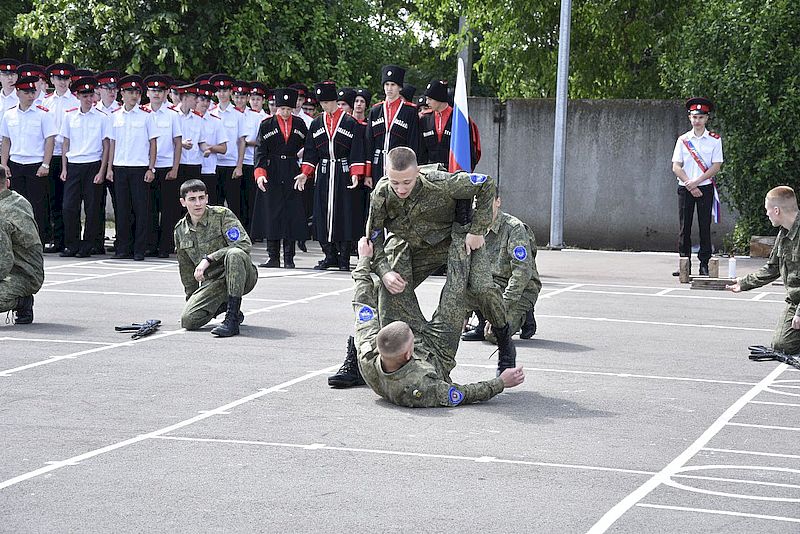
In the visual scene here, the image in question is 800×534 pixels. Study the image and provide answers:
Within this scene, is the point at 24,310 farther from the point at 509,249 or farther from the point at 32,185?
the point at 32,185

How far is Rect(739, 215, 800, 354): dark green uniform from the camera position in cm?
1135

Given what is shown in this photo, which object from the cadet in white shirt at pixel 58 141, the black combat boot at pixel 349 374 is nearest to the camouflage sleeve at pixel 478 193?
the black combat boot at pixel 349 374

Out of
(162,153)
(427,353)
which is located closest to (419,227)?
(427,353)

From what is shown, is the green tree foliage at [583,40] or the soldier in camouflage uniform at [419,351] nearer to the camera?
the soldier in camouflage uniform at [419,351]

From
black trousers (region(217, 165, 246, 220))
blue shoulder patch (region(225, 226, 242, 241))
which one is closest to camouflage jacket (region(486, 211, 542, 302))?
blue shoulder patch (region(225, 226, 242, 241))

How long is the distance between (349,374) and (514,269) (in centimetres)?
272

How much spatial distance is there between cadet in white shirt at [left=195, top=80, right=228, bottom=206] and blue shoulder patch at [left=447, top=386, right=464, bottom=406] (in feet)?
38.2

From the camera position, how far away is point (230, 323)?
12125mm

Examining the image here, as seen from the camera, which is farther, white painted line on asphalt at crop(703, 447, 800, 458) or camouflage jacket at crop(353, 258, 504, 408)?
camouflage jacket at crop(353, 258, 504, 408)

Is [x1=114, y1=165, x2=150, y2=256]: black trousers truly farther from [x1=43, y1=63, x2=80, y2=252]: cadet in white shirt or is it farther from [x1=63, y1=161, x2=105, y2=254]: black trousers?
[x1=43, y1=63, x2=80, y2=252]: cadet in white shirt

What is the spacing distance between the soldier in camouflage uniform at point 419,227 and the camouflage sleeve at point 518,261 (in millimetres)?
1967

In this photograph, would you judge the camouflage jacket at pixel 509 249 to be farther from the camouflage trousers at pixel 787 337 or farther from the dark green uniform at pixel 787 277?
the camouflage trousers at pixel 787 337

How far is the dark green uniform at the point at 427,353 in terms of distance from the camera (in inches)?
355

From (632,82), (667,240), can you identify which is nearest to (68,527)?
(667,240)
